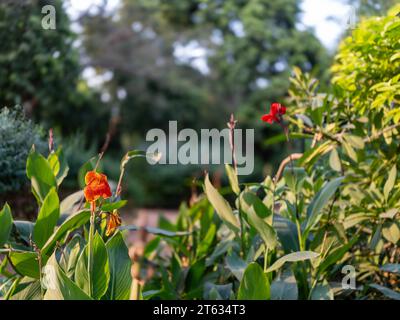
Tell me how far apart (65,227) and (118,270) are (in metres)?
0.23

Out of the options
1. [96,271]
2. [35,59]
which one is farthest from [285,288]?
[35,59]

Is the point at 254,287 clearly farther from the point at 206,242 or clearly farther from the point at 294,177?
the point at 206,242

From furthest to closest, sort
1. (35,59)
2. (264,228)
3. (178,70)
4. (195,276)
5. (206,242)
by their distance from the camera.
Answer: (178,70), (35,59), (206,242), (195,276), (264,228)

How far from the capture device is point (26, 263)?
1727 millimetres

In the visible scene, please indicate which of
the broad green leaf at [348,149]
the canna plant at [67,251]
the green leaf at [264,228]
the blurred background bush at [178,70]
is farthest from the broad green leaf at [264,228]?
the blurred background bush at [178,70]

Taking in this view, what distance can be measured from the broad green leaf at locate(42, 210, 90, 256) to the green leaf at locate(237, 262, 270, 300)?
0.54 m

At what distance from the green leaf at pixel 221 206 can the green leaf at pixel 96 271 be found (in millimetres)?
591

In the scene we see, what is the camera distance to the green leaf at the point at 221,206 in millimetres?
2035

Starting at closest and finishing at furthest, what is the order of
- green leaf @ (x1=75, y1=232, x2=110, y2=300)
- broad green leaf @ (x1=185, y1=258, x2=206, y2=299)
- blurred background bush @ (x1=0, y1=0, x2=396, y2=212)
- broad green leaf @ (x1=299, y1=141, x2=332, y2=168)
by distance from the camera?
1. green leaf @ (x1=75, y1=232, x2=110, y2=300)
2. broad green leaf @ (x1=299, y1=141, x2=332, y2=168)
3. broad green leaf @ (x1=185, y1=258, x2=206, y2=299)
4. blurred background bush @ (x1=0, y1=0, x2=396, y2=212)

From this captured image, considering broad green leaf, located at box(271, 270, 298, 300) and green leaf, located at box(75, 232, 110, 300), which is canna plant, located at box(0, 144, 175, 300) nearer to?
green leaf, located at box(75, 232, 110, 300)

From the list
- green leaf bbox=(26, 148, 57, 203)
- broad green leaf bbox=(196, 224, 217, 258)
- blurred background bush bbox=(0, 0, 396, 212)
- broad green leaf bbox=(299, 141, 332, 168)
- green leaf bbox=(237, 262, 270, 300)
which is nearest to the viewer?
green leaf bbox=(237, 262, 270, 300)

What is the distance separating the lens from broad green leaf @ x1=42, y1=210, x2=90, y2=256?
1.69 m

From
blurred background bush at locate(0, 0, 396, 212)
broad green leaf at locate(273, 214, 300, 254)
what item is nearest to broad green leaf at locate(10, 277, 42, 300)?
broad green leaf at locate(273, 214, 300, 254)
